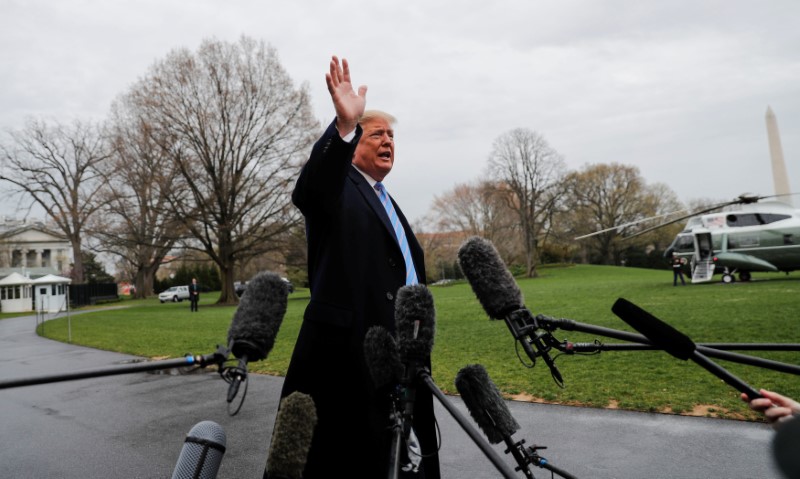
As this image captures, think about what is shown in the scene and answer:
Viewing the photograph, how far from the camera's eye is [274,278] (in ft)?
5.20

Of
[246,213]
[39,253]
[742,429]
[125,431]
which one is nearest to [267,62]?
[246,213]

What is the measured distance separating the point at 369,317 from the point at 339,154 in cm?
70

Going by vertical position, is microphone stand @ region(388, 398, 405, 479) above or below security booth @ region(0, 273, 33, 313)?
below

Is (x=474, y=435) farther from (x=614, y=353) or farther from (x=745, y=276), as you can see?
(x=745, y=276)

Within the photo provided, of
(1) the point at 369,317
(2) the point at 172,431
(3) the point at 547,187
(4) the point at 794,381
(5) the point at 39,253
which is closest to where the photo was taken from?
(1) the point at 369,317

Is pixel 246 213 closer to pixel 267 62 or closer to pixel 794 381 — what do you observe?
pixel 267 62

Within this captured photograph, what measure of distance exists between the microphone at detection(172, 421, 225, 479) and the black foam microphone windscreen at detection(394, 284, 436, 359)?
0.62 metres

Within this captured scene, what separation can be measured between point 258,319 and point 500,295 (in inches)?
31.0

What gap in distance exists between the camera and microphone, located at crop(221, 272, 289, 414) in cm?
140

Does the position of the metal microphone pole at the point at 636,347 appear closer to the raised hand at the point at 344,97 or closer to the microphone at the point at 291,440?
the microphone at the point at 291,440

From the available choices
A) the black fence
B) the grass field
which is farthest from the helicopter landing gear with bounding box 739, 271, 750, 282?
the black fence

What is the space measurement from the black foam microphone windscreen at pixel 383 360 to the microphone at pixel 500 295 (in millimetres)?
351

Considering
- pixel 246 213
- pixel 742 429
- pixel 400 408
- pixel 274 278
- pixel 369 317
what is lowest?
pixel 742 429

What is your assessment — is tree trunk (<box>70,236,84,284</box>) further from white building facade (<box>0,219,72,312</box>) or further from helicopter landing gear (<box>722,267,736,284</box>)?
helicopter landing gear (<box>722,267,736,284</box>)
